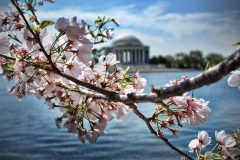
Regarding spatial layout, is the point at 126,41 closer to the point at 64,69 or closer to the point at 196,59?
the point at 196,59

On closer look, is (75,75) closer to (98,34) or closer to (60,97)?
(60,97)

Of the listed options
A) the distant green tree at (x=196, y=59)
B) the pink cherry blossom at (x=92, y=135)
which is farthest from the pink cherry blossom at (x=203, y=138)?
the distant green tree at (x=196, y=59)

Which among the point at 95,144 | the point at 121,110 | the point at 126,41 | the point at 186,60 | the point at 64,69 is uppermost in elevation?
the point at 126,41

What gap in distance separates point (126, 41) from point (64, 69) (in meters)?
61.7

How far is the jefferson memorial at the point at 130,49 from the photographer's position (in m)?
60.7

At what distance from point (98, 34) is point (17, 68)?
61 cm

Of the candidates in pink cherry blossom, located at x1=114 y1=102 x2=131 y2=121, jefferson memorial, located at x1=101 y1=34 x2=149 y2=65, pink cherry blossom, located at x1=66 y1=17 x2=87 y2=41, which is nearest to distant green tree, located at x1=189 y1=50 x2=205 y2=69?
jefferson memorial, located at x1=101 y1=34 x2=149 y2=65

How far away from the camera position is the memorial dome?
200ft

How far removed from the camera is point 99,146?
17.3 feet

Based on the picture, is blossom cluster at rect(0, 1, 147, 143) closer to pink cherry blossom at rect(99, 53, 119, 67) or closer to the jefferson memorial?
pink cherry blossom at rect(99, 53, 119, 67)

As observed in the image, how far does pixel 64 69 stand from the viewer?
102cm

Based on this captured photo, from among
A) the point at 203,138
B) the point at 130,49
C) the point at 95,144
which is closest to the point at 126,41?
the point at 130,49

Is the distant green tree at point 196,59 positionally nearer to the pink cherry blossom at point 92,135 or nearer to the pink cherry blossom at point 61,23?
the pink cherry blossom at point 92,135

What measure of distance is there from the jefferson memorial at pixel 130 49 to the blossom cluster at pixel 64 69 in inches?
2333
